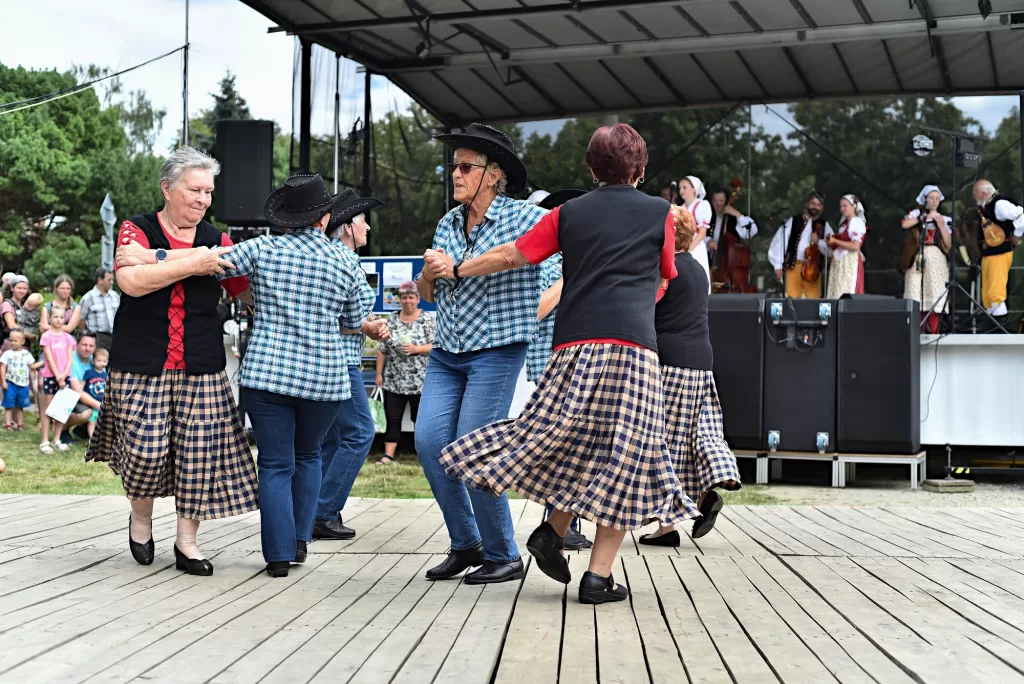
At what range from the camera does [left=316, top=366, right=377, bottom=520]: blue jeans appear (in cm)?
555

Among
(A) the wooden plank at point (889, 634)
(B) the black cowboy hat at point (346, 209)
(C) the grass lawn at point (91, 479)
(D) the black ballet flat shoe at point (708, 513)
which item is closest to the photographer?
(A) the wooden plank at point (889, 634)

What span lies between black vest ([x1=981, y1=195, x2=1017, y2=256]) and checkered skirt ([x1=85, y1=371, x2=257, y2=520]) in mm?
9509

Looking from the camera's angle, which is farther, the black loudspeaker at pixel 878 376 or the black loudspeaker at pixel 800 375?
the black loudspeaker at pixel 800 375

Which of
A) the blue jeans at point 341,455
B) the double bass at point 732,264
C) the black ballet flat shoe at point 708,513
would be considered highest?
the double bass at point 732,264

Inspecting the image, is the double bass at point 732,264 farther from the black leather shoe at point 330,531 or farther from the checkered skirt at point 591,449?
the checkered skirt at point 591,449

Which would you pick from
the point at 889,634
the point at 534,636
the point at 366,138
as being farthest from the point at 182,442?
the point at 366,138

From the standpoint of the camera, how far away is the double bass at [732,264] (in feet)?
45.8

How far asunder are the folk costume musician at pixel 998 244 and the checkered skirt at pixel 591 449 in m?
8.89

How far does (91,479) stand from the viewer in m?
8.80

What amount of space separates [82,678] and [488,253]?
75.9 inches

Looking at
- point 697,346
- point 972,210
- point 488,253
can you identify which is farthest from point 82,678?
point 972,210

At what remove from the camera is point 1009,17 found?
11250 millimetres

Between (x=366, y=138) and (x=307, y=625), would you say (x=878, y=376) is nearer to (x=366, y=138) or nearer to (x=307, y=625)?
(x=307, y=625)

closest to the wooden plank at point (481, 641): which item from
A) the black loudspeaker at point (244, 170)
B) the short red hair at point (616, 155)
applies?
the short red hair at point (616, 155)
